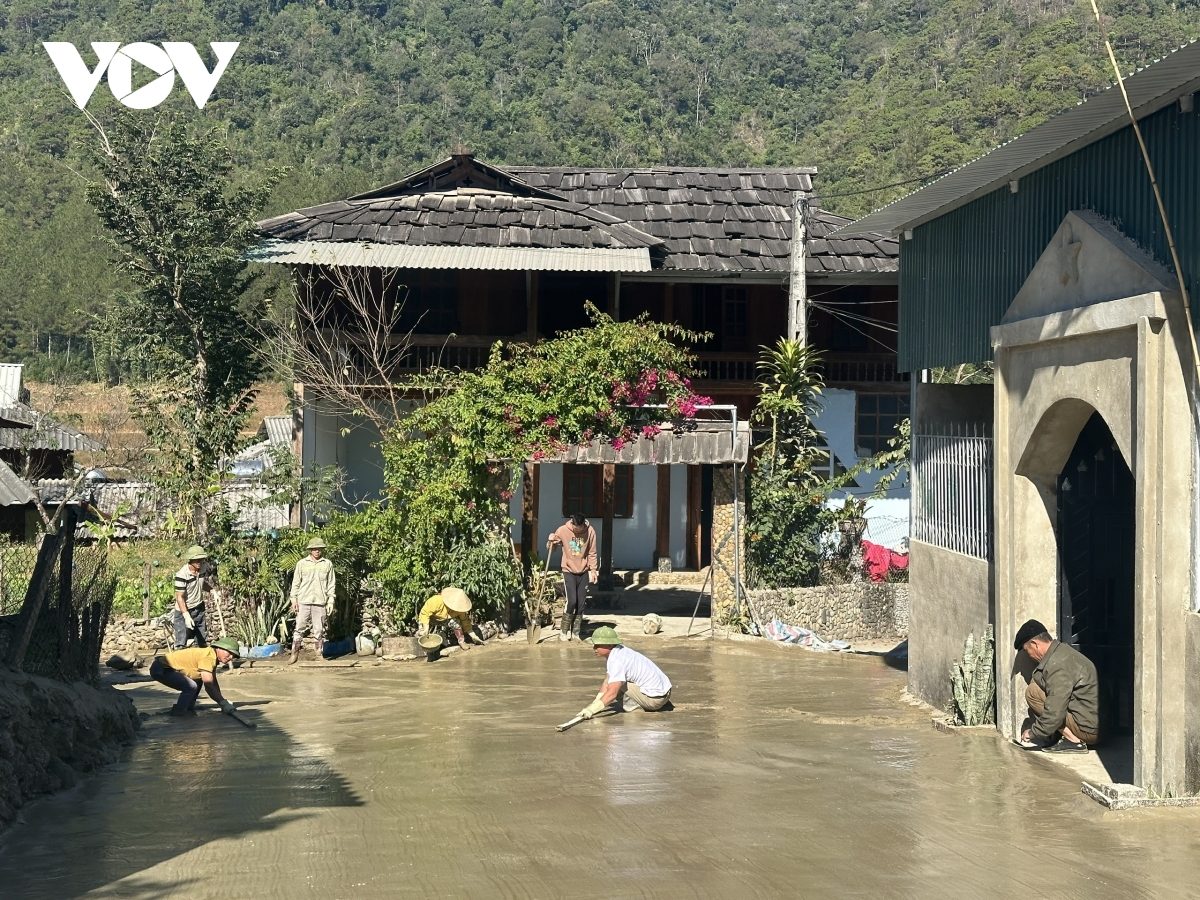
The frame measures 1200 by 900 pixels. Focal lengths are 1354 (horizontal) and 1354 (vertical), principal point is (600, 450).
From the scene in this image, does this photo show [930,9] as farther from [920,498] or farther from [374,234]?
[920,498]

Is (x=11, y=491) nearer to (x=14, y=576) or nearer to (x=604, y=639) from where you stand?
(x=14, y=576)

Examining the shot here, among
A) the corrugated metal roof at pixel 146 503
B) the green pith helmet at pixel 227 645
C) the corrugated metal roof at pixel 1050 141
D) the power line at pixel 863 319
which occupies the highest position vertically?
the power line at pixel 863 319

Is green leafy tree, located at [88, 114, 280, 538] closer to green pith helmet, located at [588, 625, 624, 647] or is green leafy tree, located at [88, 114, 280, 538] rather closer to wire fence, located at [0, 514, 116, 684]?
wire fence, located at [0, 514, 116, 684]

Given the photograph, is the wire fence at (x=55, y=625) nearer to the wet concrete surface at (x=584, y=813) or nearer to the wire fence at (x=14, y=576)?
the wet concrete surface at (x=584, y=813)

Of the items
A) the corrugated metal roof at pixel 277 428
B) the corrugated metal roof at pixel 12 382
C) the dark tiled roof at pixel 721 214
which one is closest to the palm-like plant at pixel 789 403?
the dark tiled roof at pixel 721 214

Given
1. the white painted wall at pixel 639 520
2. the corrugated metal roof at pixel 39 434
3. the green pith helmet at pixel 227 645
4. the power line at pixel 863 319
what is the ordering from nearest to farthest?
1. the green pith helmet at pixel 227 645
2. the white painted wall at pixel 639 520
3. the power line at pixel 863 319
4. the corrugated metal roof at pixel 39 434

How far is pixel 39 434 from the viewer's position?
28.3 metres

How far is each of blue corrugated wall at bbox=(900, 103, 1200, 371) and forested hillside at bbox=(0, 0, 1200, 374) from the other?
36.2 m

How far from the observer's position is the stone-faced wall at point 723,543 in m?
18.7

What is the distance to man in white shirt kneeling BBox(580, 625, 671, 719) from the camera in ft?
41.4

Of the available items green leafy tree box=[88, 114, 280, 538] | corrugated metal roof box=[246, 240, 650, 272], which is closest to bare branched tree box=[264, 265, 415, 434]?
corrugated metal roof box=[246, 240, 650, 272]

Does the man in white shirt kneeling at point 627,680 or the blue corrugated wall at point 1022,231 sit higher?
the blue corrugated wall at point 1022,231

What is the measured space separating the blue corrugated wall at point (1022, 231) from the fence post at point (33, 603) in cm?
828

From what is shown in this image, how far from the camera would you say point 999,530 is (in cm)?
1157
